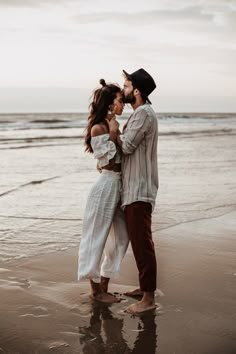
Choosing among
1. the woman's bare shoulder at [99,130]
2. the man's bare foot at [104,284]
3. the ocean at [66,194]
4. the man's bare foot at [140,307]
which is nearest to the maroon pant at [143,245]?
the man's bare foot at [140,307]

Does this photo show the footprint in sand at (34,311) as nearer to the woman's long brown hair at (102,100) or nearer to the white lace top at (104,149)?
the white lace top at (104,149)

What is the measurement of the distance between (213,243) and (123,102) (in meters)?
2.47

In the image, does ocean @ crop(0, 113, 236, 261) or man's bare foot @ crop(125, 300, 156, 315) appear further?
ocean @ crop(0, 113, 236, 261)

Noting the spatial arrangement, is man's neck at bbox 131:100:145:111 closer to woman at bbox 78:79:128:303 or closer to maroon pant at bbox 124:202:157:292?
woman at bbox 78:79:128:303

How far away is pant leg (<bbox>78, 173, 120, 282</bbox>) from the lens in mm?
4574

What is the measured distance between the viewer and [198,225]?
7336mm

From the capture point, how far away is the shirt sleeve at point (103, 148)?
4.46 metres

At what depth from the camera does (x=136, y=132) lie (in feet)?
14.3

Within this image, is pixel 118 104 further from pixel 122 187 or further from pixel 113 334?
pixel 113 334

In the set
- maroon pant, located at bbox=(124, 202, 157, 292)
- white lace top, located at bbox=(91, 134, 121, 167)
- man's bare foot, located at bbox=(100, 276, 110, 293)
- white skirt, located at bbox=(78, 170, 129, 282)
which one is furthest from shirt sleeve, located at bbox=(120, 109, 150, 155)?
man's bare foot, located at bbox=(100, 276, 110, 293)

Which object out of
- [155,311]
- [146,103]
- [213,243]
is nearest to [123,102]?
[146,103]

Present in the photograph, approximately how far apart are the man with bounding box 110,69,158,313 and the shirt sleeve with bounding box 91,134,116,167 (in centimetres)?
9

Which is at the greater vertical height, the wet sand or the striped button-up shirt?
the striped button-up shirt

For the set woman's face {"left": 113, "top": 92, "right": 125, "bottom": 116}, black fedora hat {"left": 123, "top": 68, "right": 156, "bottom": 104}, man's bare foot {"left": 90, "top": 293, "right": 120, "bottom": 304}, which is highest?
black fedora hat {"left": 123, "top": 68, "right": 156, "bottom": 104}
